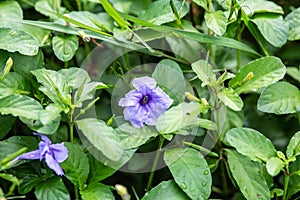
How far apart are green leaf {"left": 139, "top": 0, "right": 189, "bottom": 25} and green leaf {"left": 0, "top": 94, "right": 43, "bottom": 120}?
39 centimetres

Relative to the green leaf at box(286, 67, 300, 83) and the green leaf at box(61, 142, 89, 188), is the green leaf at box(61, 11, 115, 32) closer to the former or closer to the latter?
the green leaf at box(61, 142, 89, 188)

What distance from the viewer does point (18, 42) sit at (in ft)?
3.70

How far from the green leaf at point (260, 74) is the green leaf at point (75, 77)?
0.31 m

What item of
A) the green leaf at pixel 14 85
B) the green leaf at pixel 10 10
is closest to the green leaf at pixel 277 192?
the green leaf at pixel 14 85

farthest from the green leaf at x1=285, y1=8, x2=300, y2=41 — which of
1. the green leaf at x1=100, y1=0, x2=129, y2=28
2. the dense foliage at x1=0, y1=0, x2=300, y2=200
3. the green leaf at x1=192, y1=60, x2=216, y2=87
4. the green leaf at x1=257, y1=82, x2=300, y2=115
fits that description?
the green leaf at x1=100, y1=0, x2=129, y2=28

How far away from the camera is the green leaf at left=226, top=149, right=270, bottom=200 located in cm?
107

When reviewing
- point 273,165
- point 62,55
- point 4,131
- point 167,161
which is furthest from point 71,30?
point 273,165

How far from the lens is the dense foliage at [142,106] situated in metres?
1.03

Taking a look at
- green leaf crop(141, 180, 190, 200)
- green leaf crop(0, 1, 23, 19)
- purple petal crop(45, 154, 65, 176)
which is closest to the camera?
purple petal crop(45, 154, 65, 176)

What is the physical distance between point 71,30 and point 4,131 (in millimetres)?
264

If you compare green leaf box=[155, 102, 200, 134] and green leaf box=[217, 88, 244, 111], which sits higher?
green leaf box=[217, 88, 244, 111]

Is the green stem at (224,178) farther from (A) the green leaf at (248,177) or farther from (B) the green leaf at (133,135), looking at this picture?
(B) the green leaf at (133,135)

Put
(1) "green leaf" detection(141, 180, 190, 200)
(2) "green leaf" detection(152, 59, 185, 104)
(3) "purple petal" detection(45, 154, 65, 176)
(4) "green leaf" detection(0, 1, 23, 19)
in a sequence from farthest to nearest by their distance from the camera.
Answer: (4) "green leaf" detection(0, 1, 23, 19)
(2) "green leaf" detection(152, 59, 185, 104)
(1) "green leaf" detection(141, 180, 190, 200)
(3) "purple petal" detection(45, 154, 65, 176)

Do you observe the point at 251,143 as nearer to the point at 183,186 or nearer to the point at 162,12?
the point at 183,186
